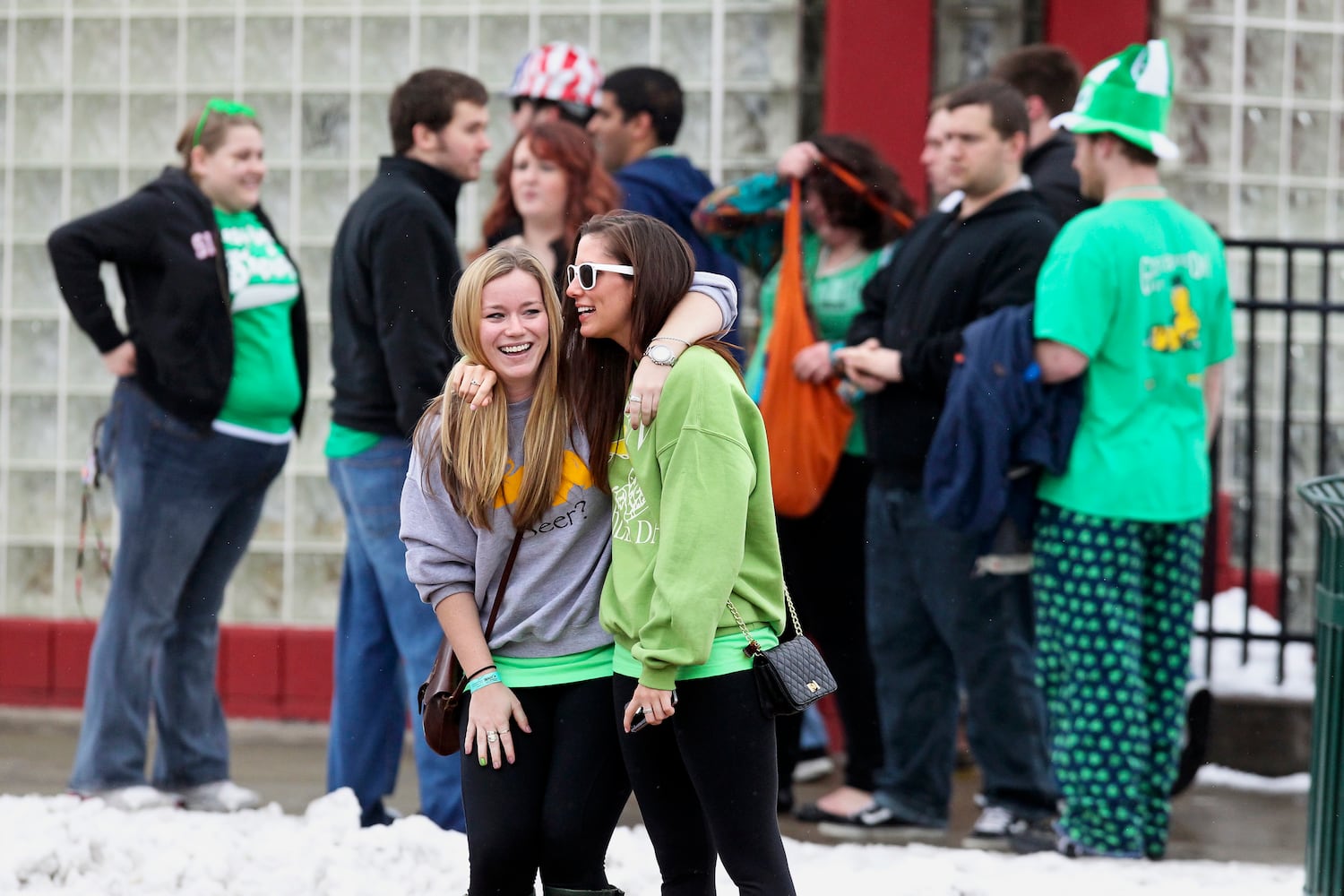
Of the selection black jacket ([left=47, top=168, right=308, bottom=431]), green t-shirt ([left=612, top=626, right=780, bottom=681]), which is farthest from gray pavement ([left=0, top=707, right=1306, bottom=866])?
green t-shirt ([left=612, top=626, right=780, bottom=681])

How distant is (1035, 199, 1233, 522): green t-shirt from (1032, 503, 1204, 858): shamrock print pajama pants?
0.09 m

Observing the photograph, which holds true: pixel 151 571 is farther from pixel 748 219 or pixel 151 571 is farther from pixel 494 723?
pixel 494 723

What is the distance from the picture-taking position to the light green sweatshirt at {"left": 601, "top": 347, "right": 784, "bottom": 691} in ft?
9.50

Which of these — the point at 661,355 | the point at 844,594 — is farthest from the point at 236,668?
the point at 661,355

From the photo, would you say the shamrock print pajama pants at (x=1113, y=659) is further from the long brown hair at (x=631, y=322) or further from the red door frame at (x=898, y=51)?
the red door frame at (x=898, y=51)

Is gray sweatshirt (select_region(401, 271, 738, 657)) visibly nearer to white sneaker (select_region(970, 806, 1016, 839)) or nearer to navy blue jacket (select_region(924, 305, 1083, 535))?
navy blue jacket (select_region(924, 305, 1083, 535))

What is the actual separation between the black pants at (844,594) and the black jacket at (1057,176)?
38.8 inches

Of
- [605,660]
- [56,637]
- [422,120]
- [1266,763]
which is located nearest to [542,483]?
[605,660]

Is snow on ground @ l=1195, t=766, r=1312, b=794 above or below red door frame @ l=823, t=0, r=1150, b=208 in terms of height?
below

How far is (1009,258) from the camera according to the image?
4703mm

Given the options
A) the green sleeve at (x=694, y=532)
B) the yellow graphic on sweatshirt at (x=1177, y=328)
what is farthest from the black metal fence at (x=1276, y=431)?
the green sleeve at (x=694, y=532)

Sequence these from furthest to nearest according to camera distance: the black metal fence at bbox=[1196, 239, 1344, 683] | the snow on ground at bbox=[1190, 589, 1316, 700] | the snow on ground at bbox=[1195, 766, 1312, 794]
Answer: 1. the black metal fence at bbox=[1196, 239, 1344, 683]
2. the snow on ground at bbox=[1190, 589, 1316, 700]
3. the snow on ground at bbox=[1195, 766, 1312, 794]

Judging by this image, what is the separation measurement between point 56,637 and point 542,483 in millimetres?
4112

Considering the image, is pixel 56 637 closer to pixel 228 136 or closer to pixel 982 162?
pixel 228 136
